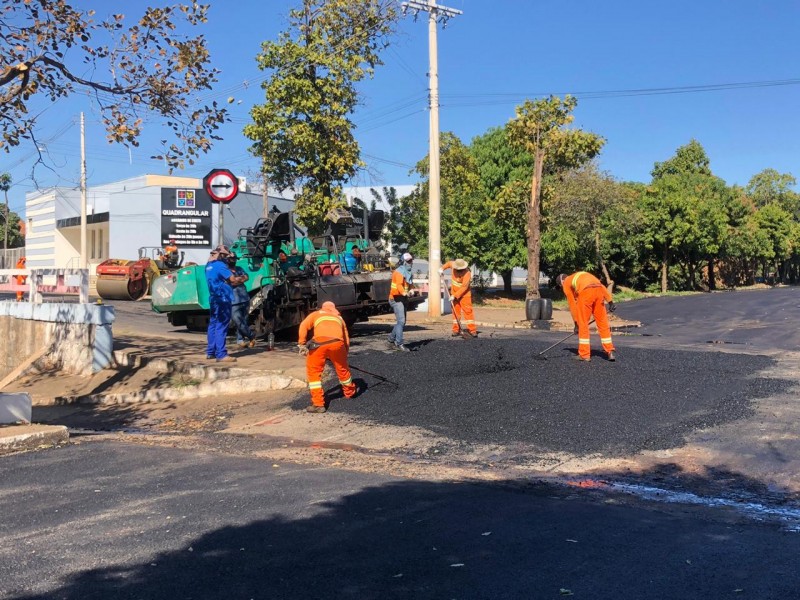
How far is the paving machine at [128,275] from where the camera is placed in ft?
75.1

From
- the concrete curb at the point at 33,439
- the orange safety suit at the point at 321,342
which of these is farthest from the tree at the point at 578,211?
the concrete curb at the point at 33,439

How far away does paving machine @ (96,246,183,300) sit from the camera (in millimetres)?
22905

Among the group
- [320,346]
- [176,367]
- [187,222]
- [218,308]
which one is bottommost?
[176,367]

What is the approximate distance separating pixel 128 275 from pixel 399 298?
12.6 metres

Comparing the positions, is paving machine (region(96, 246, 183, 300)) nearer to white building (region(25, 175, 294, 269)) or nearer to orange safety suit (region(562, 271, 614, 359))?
white building (region(25, 175, 294, 269))

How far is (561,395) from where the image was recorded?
874 centimetres

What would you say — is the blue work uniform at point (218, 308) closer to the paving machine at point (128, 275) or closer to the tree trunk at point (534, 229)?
the paving machine at point (128, 275)

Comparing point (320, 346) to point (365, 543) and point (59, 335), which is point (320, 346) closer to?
point (365, 543)

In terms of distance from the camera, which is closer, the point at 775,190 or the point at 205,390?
the point at 205,390

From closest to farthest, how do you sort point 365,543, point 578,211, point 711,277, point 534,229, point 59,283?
point 365,543, point 59,283, point 534,229, point 578,211, point 711,277

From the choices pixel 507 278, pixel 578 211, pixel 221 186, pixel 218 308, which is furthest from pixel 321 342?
pixel 578 211

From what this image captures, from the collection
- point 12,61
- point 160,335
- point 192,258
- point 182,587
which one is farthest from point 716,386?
point 192,258

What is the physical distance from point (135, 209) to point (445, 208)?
17.3 meters

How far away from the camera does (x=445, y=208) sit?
3362 cm
